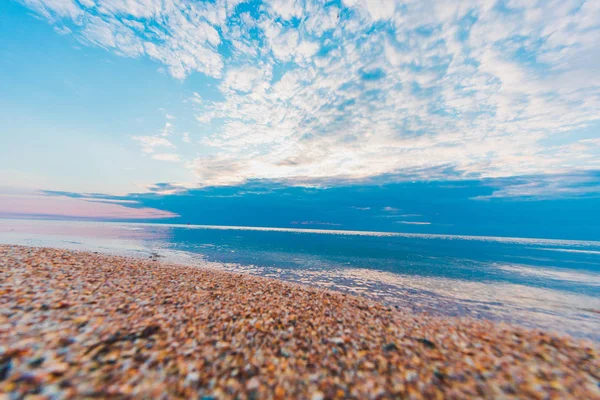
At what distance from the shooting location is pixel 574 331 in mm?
15234

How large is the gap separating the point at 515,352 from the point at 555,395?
2941 mm

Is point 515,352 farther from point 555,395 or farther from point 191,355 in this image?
point 191,355

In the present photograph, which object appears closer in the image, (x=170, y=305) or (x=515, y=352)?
(x=515, y=352)

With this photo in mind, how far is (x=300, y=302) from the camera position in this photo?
14.3m

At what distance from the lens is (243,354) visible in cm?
724

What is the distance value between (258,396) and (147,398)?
2.42m

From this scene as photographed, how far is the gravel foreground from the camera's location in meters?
5.47

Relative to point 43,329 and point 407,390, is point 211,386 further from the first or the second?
point 43,329

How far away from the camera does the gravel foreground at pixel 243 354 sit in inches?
215

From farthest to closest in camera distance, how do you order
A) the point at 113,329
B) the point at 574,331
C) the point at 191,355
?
the point at 574,331, the point at 113,329, the point at 191,355

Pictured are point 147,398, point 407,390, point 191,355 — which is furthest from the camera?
point 191,355

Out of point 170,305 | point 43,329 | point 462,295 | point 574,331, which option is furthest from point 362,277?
point 43,329

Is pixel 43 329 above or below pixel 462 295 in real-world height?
above

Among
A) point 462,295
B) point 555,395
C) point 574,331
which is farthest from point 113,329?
point 462,295
